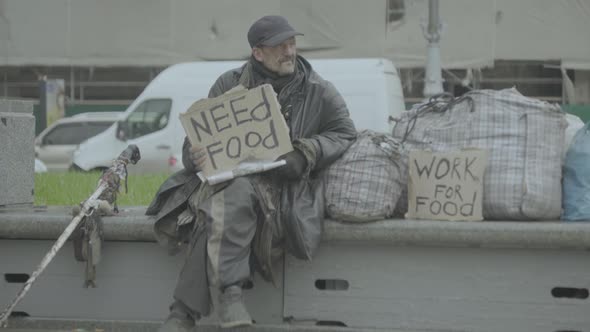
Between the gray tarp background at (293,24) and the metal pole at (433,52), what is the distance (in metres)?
1.96

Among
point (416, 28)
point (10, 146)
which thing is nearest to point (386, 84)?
point (416, 28)

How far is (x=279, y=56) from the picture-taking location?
5.11 m

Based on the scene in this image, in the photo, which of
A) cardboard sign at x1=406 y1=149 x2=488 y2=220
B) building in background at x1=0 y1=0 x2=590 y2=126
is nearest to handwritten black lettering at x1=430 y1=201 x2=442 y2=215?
cardboard sign at x1=406 y1=149 x2=488 y2=220

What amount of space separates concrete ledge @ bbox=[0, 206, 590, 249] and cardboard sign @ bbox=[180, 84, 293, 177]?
48cm

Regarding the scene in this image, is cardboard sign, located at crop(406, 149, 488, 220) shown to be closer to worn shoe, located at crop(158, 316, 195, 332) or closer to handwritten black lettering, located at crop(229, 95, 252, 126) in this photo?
handwritten black lettering, located at crop(229, 95, 252, 126)

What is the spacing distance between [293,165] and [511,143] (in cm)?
109

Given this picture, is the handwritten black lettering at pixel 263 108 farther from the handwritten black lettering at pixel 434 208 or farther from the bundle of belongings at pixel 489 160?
the handwritten black lettering at pixel 434 208

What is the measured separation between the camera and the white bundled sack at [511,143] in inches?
189

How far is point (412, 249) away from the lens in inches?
194

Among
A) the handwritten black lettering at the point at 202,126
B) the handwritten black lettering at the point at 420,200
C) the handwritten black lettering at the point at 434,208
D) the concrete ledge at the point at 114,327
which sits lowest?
the concrete ledge at the point at 114,327

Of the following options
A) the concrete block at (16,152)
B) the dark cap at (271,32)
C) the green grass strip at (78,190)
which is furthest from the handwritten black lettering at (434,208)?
the green grass strip at (78,190)

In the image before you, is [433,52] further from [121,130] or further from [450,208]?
[450,208]

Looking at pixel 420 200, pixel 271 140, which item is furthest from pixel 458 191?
pixel 271 140

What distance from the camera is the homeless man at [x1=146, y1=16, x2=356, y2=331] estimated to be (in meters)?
4.60
